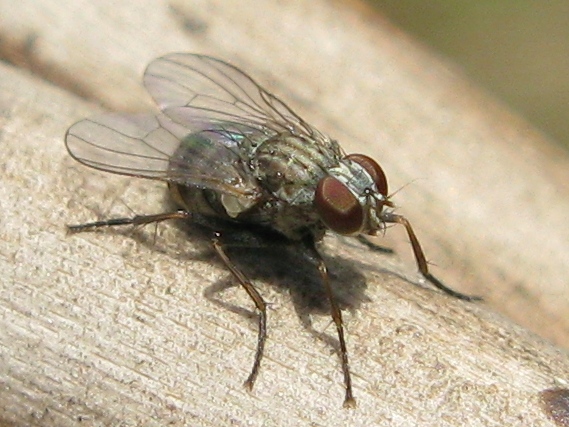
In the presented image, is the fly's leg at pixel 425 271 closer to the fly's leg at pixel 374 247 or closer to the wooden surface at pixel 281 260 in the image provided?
the wooden surface at pixel 281 260

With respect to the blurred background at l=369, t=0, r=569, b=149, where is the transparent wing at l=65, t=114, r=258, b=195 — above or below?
below

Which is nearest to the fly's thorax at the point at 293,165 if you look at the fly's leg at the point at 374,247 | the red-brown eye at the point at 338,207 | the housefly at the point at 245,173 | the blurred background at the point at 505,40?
the housefly at the point at 245,173

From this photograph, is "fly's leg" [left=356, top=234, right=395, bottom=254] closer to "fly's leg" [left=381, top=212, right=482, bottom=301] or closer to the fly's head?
"fly's leg" [left=381, top=212, right=482, bottom=301]

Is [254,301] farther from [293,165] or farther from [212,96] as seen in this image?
[212,96]

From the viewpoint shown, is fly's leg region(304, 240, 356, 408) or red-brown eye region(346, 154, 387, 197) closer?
Answer: fly's leg region(304, 240, 356, 408)

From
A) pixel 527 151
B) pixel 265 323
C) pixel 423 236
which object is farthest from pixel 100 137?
pixel 527 151

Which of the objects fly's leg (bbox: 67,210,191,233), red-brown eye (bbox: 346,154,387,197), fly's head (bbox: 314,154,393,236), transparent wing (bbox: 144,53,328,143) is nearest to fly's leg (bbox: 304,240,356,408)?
fly's head (bbox: 314,154,393,236)

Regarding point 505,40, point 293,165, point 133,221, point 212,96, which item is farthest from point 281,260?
point 505,40
